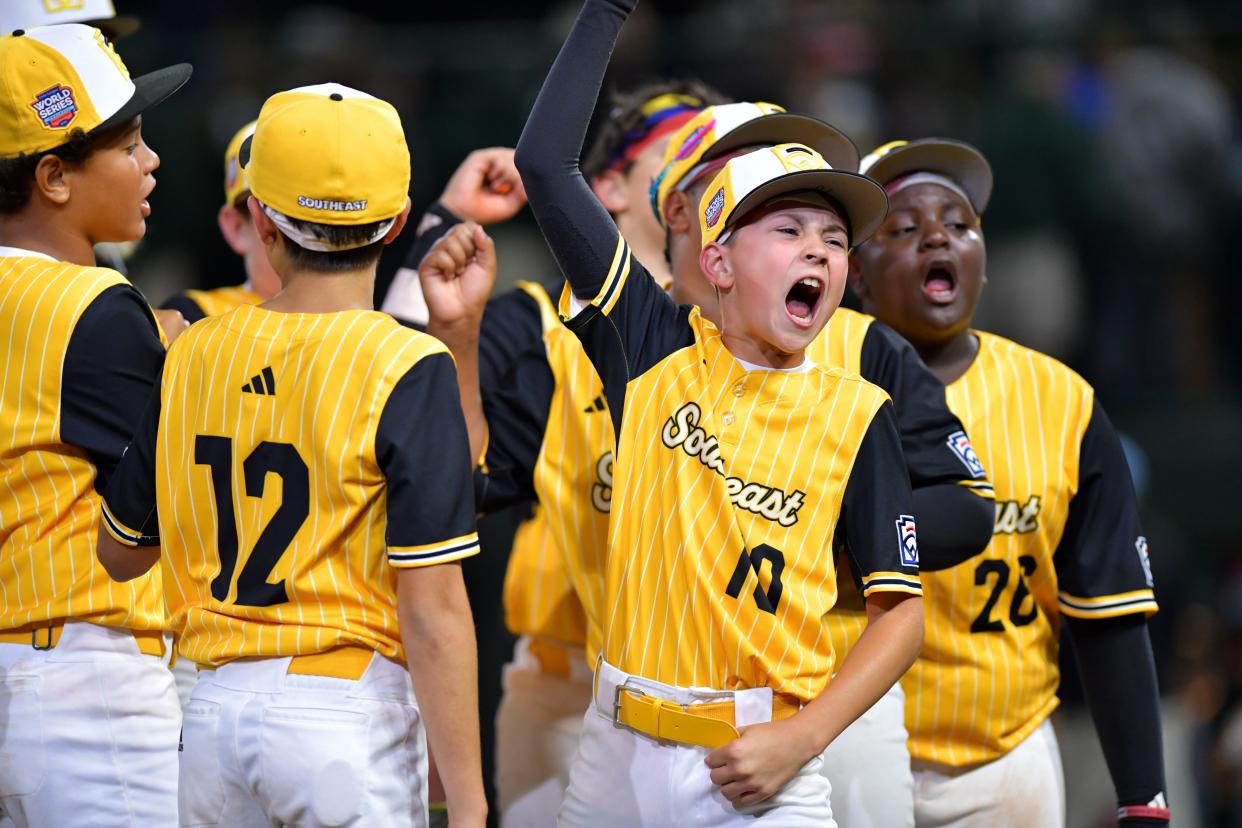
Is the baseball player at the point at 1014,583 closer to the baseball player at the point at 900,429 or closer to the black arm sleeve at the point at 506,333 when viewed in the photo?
the baseball player at the point at 900,429

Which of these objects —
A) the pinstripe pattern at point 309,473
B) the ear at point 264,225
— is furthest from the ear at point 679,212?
the ear at point 264,225

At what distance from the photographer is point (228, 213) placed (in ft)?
13.5

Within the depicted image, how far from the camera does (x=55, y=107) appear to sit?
10.1 ft

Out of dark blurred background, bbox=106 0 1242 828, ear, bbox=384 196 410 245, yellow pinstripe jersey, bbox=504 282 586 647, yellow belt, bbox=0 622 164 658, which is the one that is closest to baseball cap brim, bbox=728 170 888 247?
ear, bbox=384 196 410 245

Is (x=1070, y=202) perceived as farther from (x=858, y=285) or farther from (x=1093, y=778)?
(x=858, y=285)

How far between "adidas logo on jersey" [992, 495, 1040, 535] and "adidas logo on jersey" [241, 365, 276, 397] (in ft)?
5.44

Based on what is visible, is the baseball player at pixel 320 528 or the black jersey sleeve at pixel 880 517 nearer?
the baseball player at pixel 320 528

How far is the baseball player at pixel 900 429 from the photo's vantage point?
298cm

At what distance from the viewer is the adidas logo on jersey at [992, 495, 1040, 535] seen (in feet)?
11.2

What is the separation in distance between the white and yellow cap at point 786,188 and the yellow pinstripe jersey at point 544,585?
79 centimetres

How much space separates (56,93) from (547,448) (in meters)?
1.28

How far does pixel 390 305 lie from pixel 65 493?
3.05ft

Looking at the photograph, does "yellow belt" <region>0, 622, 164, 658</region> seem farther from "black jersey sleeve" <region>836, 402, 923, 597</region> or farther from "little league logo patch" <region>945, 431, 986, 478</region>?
"little league logo patch" <region>945, 431, 986, 478</region>

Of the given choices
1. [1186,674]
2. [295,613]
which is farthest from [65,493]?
[1186,674]
